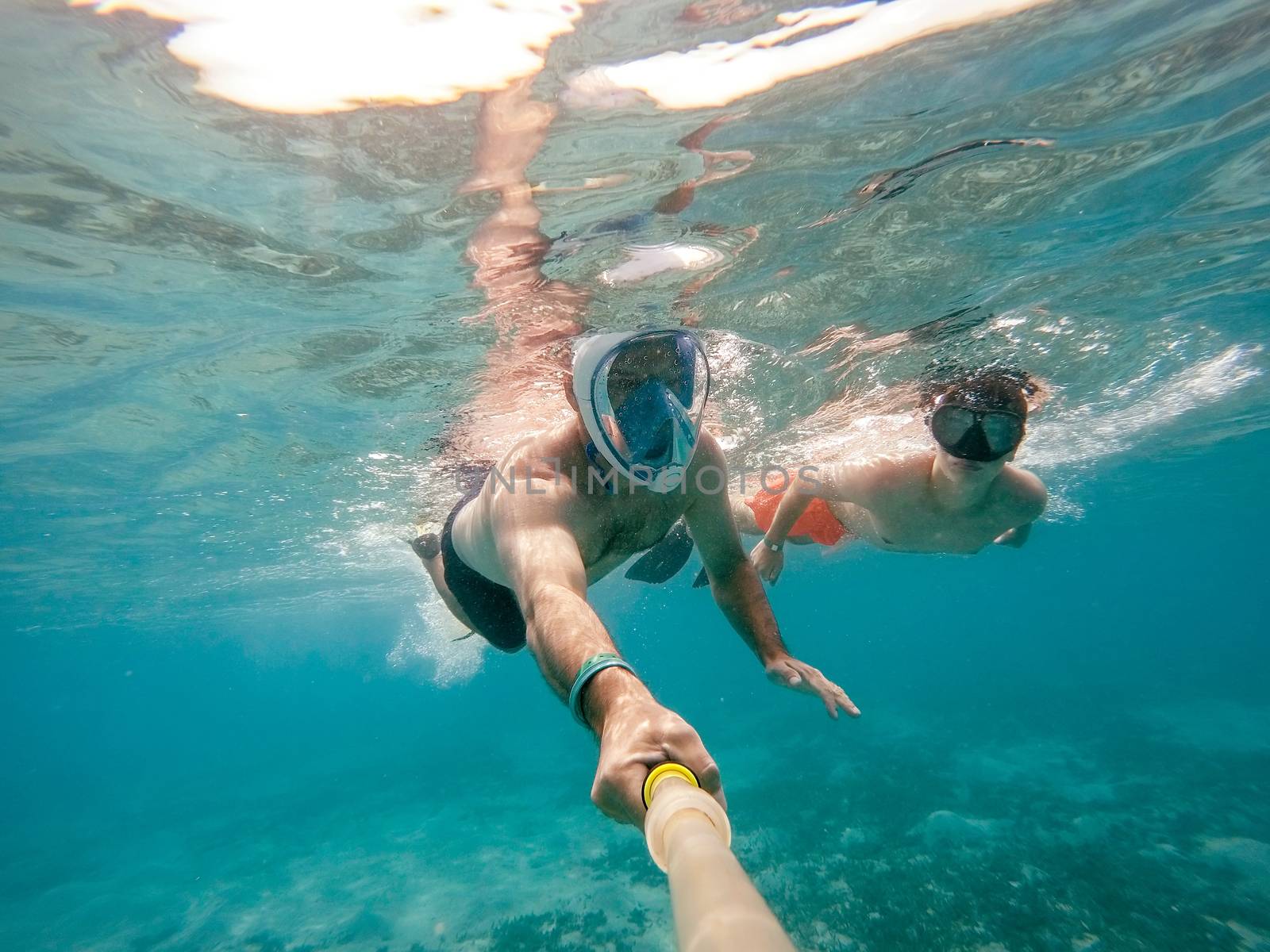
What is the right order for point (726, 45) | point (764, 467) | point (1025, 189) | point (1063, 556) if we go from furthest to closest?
point (1063, 556), point (764, 467), point (1025, 189), point (726, 45)

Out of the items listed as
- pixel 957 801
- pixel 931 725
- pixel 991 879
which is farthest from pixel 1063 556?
pixel 991 879

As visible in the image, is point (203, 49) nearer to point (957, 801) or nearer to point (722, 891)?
point (722, 891)

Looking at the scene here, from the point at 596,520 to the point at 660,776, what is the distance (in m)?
2.68

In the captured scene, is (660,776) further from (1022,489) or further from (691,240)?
(1022,489)

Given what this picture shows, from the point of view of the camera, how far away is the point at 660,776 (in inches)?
59.5

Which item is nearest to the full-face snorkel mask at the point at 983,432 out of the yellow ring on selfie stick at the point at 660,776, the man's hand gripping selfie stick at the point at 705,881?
the yellow ring on selfie stick at the point at 660,776

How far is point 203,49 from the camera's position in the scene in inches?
184

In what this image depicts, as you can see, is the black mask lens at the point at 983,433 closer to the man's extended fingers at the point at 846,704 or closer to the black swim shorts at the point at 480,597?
the man's extended fingers at the point at 846,704

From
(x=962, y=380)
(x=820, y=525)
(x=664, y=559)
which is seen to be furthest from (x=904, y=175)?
(x=962, y=380)

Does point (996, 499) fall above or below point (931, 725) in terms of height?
above

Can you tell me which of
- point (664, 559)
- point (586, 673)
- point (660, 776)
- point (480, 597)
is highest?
point (480, 597)

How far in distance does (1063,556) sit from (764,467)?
229 ft

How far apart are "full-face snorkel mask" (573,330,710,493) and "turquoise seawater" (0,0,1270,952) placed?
2.50 metres

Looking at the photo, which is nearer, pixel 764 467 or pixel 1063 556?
pixel 764 467
